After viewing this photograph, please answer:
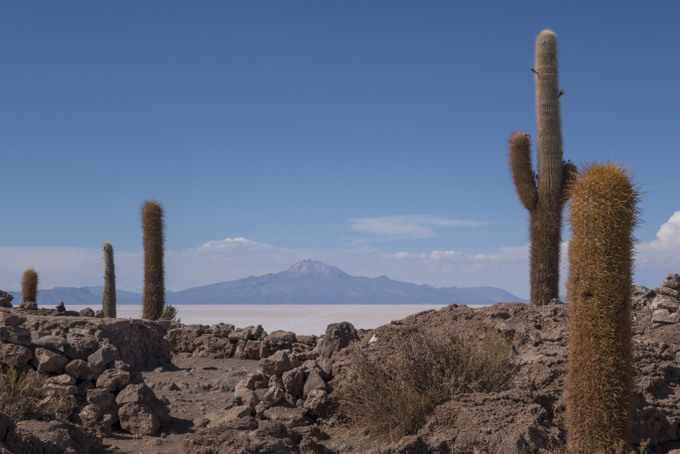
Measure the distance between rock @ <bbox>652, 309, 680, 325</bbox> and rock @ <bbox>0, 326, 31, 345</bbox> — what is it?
9.61 metres

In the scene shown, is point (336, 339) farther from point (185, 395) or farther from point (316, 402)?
point (185, 395)

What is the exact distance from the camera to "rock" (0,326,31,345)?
862cm

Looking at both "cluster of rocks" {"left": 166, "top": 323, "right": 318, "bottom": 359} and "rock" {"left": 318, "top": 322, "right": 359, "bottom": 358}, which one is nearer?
"rock" {"left": 318, "top": 322, "right": 359, "bottom": 358}

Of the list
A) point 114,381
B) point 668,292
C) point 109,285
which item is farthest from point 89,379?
point 109,285

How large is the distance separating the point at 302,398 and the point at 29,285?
18.6 meters

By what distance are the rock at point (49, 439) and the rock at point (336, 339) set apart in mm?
3530

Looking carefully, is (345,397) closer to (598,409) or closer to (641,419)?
(598,409)

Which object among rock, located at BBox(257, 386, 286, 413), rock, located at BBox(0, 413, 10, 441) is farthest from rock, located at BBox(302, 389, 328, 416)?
rock, located at BBox(0, 413, 10, 441)

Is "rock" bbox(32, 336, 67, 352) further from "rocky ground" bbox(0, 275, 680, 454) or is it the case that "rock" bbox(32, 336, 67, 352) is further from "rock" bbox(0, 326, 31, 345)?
"rock" bbox(0, 326, 31, 345)

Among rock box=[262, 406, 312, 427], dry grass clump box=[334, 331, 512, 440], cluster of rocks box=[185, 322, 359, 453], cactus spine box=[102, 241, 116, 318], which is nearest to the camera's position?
cluster of rocks box=[185, 322, 359, 453]

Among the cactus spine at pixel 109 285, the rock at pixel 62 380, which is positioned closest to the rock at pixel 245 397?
the rock at pixel 62 380

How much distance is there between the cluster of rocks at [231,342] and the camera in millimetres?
13898

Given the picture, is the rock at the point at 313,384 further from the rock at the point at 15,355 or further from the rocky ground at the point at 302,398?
the rock at the point at 15,355

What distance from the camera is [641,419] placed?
7047 mm
